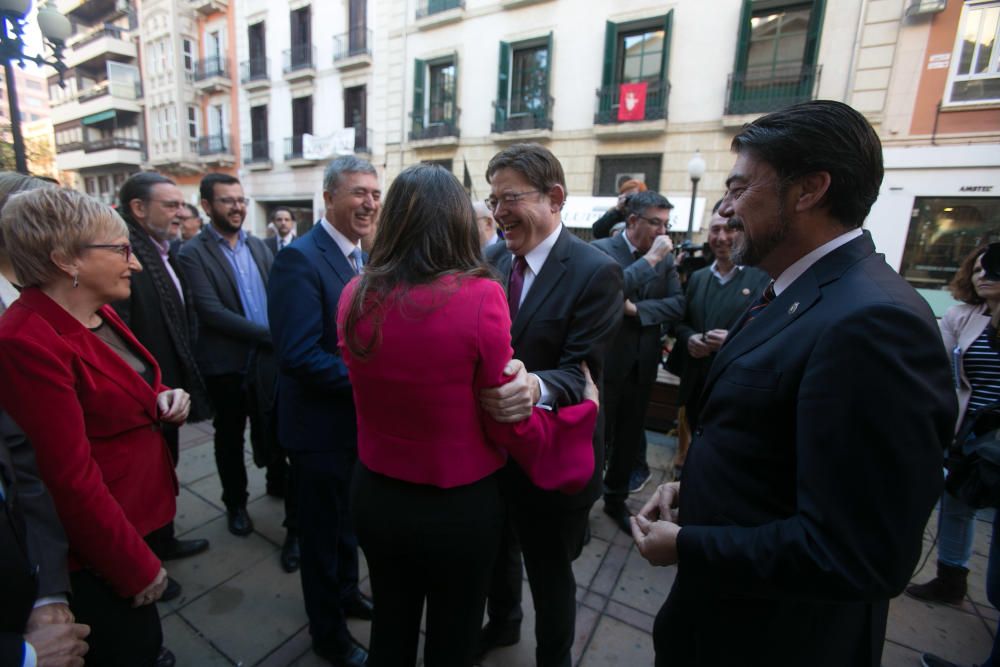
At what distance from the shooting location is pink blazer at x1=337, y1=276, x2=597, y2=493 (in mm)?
1155

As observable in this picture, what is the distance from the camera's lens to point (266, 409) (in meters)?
2.66

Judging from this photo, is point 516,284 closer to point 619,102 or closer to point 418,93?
point 619,102

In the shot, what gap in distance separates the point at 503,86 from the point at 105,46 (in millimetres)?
23094

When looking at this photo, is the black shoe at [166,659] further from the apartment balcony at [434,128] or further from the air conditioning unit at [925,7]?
the apartment balcony at [434,128]

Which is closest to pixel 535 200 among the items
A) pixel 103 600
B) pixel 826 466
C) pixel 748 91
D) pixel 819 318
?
pixel 819 318

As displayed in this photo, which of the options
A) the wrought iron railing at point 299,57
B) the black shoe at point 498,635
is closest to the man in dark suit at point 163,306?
the black shoe at point 498,635

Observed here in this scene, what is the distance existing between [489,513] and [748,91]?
39.5 ft

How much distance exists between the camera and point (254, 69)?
17969mm

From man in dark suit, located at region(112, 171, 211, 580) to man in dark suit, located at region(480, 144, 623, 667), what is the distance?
2.03 metres

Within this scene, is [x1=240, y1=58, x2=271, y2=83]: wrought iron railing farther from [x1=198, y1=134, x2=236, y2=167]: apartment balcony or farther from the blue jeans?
the blue jeans

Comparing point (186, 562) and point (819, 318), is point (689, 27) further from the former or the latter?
point (186, 562)

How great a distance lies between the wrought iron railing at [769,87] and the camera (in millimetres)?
9492

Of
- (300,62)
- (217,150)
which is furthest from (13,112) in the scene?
(217,150)

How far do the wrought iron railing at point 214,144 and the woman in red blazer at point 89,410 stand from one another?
21879 mm
